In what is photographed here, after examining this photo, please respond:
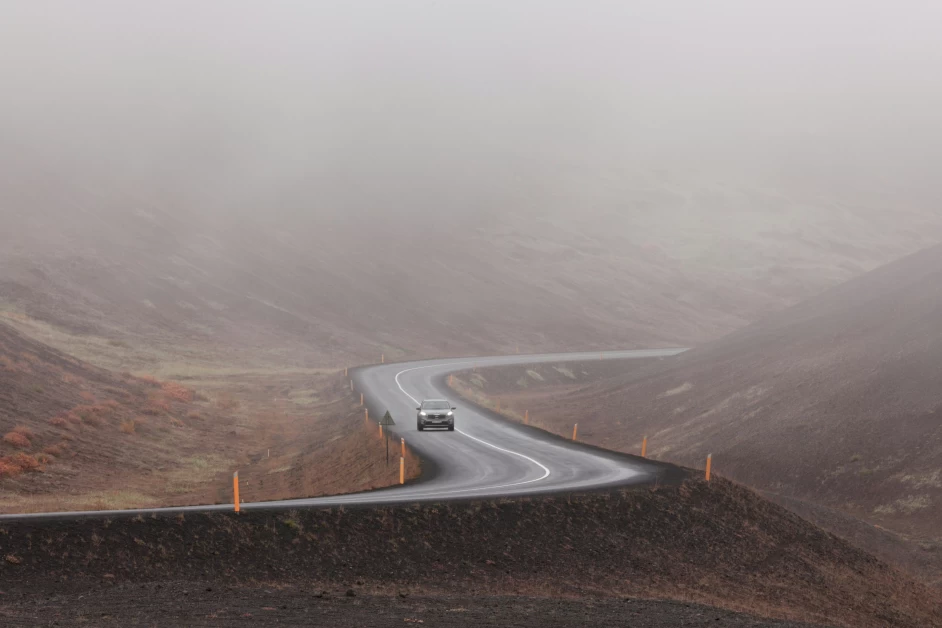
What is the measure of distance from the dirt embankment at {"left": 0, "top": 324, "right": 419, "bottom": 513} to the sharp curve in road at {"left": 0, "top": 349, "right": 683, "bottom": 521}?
1.83 m

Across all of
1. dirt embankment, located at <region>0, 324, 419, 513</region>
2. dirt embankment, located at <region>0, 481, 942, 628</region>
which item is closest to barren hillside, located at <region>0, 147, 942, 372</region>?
dirt embankment, located at <region>0, 324, 419, 513</region>

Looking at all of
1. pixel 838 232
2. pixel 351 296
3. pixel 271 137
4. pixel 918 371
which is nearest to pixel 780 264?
pixel 838 232

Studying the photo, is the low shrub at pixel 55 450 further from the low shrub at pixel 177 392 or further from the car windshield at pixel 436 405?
the low shrub at pixel 177 392

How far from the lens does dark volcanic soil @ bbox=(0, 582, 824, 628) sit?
39.7 ft

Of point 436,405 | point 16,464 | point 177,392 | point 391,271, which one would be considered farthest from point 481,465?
point 391,271

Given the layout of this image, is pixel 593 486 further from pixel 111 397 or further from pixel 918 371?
pixel 111 397

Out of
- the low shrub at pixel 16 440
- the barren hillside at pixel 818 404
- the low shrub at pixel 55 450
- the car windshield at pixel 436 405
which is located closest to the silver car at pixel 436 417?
the car windshield at pixel 436 405

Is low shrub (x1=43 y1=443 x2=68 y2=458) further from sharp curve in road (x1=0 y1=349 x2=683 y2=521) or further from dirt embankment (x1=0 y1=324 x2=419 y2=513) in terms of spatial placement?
sharp curve in road (x1=0 y1=349 x2=683 y2=521)

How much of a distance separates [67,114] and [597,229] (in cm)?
11180

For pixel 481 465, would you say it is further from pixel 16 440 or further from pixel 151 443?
pixel 151 443

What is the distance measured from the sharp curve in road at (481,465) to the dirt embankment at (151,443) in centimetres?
183

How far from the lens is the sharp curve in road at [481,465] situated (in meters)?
21.0

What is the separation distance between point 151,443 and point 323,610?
27134mm

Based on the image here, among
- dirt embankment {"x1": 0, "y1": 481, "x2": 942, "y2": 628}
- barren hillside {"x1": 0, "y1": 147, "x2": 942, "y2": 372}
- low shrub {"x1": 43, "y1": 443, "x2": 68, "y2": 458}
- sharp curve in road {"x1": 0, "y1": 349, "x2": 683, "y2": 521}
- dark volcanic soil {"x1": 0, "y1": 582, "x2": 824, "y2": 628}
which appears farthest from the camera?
barren hillside {"x1": 0, "y1": 147, "x2": 942, "y2": 372}
